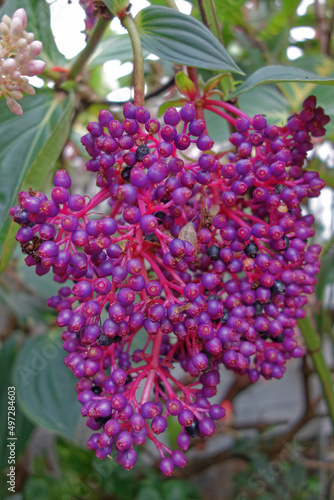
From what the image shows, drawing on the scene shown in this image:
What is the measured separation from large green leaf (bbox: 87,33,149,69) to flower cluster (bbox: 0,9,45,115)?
0.34 metres

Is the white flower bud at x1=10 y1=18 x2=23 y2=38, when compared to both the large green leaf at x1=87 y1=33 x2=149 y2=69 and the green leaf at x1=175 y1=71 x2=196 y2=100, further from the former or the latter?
the large green leaf at x1=87 y1=33 x2=149 y2=69

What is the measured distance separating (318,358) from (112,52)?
62 cm

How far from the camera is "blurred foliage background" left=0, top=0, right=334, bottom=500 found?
2.18ft

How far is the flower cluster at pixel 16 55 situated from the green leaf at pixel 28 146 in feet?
0.30

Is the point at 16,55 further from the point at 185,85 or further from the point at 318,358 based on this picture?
the point at 318,358

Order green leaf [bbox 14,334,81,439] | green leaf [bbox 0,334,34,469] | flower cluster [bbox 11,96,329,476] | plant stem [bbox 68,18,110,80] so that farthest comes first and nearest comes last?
green leaf [bbox 0,334,34,469] < green leaf [bbox 14,334,81,439] < plant stem [bbox 68,18,110,80] < flower cluster [bbox 11,96,329,476]

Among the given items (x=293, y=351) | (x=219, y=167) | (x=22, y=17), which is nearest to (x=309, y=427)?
(x=293, y=351)

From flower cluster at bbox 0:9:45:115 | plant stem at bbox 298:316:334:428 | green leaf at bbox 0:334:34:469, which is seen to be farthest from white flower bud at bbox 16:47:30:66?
green leaf at bbox 0:334:34:469

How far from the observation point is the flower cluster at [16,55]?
0.41m

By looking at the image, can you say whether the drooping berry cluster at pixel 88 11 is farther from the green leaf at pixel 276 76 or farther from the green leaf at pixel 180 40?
the green leaf at pixel 276 76

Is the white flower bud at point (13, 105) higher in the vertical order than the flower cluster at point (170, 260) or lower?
higher

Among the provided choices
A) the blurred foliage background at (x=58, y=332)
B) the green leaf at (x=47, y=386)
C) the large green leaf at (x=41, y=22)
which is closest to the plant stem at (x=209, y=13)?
the blurred foliage background at (x=58, y=332)

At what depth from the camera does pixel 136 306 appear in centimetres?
37

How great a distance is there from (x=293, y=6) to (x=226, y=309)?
873 mm
